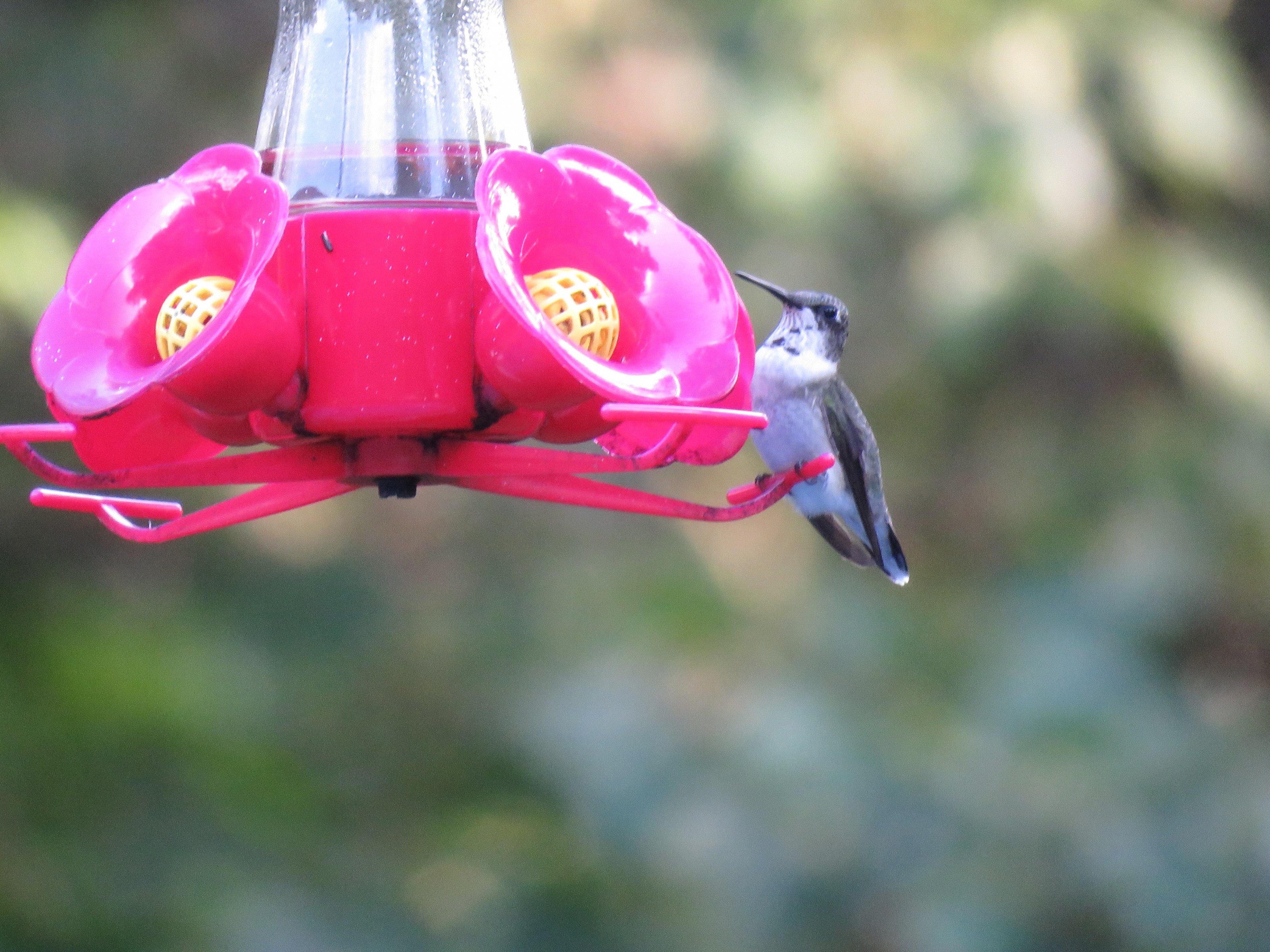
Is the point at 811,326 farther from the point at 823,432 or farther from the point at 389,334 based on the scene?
the point at 389,334

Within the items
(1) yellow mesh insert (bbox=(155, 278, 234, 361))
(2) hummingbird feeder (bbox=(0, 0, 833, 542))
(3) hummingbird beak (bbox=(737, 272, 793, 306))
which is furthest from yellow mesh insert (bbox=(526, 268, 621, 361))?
(3) hummingbird beak (bbox=(737, 272, 793, 306))

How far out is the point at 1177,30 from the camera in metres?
5.70

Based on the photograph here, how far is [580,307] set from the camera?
2.57m

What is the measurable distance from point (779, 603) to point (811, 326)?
262 centimetres

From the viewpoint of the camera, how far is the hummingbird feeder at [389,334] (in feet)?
7.95

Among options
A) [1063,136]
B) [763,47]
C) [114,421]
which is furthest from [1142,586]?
[114,421]

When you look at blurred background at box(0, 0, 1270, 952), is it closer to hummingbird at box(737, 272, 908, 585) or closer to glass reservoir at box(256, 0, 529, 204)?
hummingbird at box(737, 272, 908, 585)

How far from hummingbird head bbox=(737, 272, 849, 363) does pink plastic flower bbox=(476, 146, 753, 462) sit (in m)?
1.46

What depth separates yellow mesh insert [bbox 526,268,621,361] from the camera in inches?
101

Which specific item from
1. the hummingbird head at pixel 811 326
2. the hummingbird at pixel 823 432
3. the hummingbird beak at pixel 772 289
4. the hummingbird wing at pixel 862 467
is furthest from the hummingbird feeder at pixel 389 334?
the hummingbird head at pixel 811 326

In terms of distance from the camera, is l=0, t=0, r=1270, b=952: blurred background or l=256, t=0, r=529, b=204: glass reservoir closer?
l=256, t=0, r=529, b=204: glass reservoir

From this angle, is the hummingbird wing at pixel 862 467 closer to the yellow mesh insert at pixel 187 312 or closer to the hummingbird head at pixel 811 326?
the hummingbird head at pixel 811 326

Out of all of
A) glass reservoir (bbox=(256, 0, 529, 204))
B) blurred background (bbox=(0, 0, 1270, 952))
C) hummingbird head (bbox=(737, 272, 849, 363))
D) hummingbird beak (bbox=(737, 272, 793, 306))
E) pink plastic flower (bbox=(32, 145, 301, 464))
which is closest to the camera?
pink plastic flower (bbox=(32, 145, 301, 464))

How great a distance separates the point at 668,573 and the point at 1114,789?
5.85 feet
